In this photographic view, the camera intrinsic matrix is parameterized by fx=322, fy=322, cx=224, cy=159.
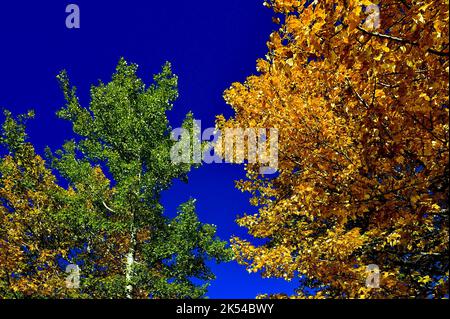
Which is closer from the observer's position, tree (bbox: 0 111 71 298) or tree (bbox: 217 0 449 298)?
tree (bbox: 217 0 449 298)

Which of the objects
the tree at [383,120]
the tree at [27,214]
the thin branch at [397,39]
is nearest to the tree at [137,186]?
the tree at [27,214]

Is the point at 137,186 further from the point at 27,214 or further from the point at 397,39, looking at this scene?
the point at 397,39

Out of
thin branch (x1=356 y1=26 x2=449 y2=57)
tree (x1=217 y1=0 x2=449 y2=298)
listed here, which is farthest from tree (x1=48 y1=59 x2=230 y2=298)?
thin branch (x1=356 y1=26 x2=449 y2=57)

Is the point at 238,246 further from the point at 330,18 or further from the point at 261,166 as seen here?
the point at 330,18

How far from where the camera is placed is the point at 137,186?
13523mm

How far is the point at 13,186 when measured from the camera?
16375mm

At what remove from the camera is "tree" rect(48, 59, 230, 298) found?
12906 millimetres

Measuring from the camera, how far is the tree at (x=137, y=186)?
12.9m

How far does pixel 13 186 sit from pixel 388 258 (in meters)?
17.1

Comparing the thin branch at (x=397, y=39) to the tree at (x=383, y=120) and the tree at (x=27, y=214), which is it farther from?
the tree at (x=27, y=214)

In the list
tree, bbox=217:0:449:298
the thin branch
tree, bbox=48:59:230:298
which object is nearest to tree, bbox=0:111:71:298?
tree, bbox=48:59:230:298

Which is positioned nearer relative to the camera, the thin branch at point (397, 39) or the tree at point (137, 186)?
the thin branch at point (397, 39)

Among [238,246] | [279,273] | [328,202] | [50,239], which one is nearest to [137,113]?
[50,239]

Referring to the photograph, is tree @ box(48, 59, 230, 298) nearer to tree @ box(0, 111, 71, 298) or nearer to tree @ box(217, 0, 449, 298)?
tree @ box(0, 111, 71, 298)
